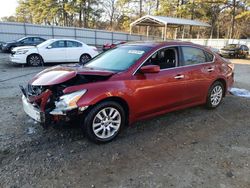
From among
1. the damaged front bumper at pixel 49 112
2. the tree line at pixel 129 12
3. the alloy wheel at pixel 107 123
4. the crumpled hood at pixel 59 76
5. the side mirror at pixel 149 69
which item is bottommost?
the alloy wheel at pixel 107 123

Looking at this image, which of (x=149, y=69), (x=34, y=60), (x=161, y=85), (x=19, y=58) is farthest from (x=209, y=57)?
(x=19, y=58)

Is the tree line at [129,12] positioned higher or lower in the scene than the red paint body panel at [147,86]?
higher

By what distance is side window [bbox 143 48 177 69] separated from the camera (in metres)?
4.25

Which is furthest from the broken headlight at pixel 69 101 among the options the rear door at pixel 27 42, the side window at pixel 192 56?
the rear door at pixel 27 42

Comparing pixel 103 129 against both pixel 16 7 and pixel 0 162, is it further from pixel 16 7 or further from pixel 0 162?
pixel 16 7

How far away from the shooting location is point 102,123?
363 cm

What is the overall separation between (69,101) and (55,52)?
971cm

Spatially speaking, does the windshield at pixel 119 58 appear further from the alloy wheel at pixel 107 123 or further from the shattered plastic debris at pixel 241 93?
the shattered plastic debris at pixel 241 93

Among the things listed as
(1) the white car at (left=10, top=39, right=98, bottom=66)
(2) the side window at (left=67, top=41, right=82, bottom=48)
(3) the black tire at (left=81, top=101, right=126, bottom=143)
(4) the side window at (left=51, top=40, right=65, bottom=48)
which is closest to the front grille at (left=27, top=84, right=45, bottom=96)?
(3) the black tire at (left=81, top=101, right=126, bottom=143)

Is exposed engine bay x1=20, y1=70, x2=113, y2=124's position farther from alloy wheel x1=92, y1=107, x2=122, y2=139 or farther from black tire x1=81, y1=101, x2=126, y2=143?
alloy wheel x1=92, y1=107, x2=122, y2=139

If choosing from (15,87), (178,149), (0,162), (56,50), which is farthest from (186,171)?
(56,50)

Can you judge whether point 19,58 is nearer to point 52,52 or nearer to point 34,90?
point 52,52

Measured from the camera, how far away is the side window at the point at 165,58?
4.25 metres

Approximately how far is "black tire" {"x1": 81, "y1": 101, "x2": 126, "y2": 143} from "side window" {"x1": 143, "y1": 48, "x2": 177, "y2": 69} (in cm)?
106
